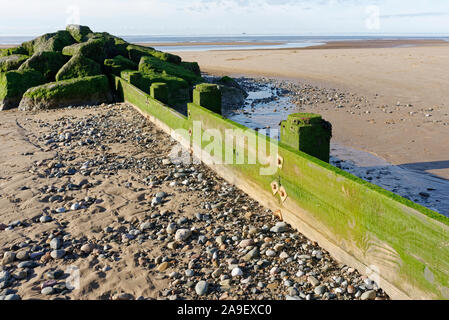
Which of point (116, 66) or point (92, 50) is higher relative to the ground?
point (92, 50)

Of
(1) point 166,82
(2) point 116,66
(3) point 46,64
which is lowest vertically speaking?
(1) point 166,82

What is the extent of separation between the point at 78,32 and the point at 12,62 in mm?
4220

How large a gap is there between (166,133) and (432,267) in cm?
849

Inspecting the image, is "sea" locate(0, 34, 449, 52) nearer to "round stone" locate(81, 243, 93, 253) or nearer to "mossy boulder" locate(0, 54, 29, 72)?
"mossy boulder" locate(0, 54, 29, 72)

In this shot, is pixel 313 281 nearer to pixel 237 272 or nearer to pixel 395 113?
pixel 237 272

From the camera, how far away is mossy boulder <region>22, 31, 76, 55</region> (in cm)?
1906

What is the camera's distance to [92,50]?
56.9ft

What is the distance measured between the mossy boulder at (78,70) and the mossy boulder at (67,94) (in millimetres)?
923

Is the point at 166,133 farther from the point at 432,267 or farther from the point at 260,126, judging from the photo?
the point at 432,267

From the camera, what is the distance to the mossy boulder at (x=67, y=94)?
1509cm

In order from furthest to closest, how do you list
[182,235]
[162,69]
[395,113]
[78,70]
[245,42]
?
[245,42], [162,69], [78,70], [395,113], [182,235]

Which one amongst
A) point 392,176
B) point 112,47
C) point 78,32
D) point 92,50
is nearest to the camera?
point 392,176

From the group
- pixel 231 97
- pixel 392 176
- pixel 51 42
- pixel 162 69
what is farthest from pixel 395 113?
pixel 51 42

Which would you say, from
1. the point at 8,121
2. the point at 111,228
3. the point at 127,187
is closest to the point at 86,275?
the point at 111,228
